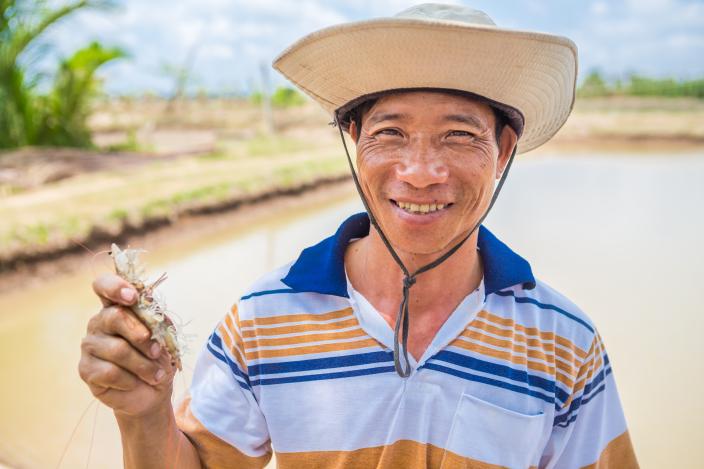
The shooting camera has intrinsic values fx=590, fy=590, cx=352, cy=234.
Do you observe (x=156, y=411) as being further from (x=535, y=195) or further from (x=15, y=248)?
(x=535, y=195)

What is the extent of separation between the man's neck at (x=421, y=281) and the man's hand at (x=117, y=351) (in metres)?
0.53

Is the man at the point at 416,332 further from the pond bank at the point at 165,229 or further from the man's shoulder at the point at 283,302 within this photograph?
the pond bank at the point at 165,229

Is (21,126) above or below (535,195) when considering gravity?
above

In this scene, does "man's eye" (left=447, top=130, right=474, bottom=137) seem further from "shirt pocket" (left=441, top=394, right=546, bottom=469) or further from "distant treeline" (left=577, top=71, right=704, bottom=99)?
"distant treeline" (left=577, top=71, right=704, bottom=99)

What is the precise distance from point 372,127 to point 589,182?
13651 millimetres

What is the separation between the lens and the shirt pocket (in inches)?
50.4

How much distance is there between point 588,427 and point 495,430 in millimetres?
232

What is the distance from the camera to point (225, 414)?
134cm

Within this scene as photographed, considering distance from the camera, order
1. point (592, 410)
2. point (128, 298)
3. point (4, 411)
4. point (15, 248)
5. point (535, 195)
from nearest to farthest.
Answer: point (128, 298) < point (592, 410) < point (4, 411) < point (15, 248) < point (535, 195)

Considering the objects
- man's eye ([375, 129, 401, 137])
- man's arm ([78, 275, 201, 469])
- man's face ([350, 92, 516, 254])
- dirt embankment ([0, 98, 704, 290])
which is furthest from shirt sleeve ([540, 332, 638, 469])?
dirt embankment ([0, 98, 704, 290])

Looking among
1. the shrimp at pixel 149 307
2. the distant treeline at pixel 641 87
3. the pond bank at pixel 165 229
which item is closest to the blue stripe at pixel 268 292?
the shrimp at pixel 149 307

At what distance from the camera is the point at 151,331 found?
111 centimetres

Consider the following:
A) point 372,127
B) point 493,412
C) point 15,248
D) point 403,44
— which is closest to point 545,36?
point 403,44

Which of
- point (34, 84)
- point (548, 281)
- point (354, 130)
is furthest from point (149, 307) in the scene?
point (34, 84)
